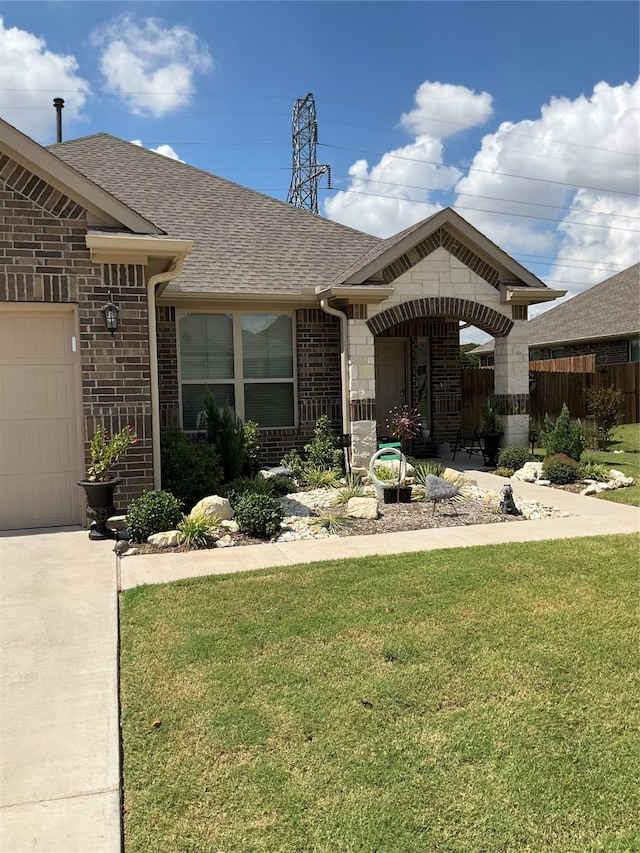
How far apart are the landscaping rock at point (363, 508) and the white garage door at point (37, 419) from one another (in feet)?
11.4

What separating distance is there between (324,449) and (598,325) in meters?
17.6

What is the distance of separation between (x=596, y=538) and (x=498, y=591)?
2.32 metres

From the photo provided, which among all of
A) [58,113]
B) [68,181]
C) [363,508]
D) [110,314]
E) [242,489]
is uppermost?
[58,113]

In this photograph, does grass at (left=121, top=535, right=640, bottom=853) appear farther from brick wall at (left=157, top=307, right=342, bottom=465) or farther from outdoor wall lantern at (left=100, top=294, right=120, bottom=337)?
brick wall at (left=157, top=307, right=342, bottom=465)

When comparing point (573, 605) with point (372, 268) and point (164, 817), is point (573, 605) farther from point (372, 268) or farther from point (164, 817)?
point (372, 268)

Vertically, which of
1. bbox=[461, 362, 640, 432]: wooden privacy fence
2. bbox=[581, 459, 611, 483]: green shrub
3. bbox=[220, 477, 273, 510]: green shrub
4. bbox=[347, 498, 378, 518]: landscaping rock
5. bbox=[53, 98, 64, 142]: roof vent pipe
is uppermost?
bbox=[53, 98, 64, 142]: roof vent pipe

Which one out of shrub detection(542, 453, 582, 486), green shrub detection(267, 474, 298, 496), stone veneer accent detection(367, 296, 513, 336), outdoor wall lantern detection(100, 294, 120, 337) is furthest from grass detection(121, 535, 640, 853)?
stone veneer accent detection(367, 296, 513, 336)

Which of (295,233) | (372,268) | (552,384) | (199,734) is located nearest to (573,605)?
(199,734)

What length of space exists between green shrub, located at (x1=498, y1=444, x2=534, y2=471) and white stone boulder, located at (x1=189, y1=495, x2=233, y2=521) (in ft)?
19.3

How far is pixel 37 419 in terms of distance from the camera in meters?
7.80

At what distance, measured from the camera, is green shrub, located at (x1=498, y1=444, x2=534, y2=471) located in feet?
38.0

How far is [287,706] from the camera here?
347 centimetres

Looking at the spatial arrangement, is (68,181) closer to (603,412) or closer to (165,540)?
(165,540)

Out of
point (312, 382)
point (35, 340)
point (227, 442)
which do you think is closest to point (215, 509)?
point (227, 442)
